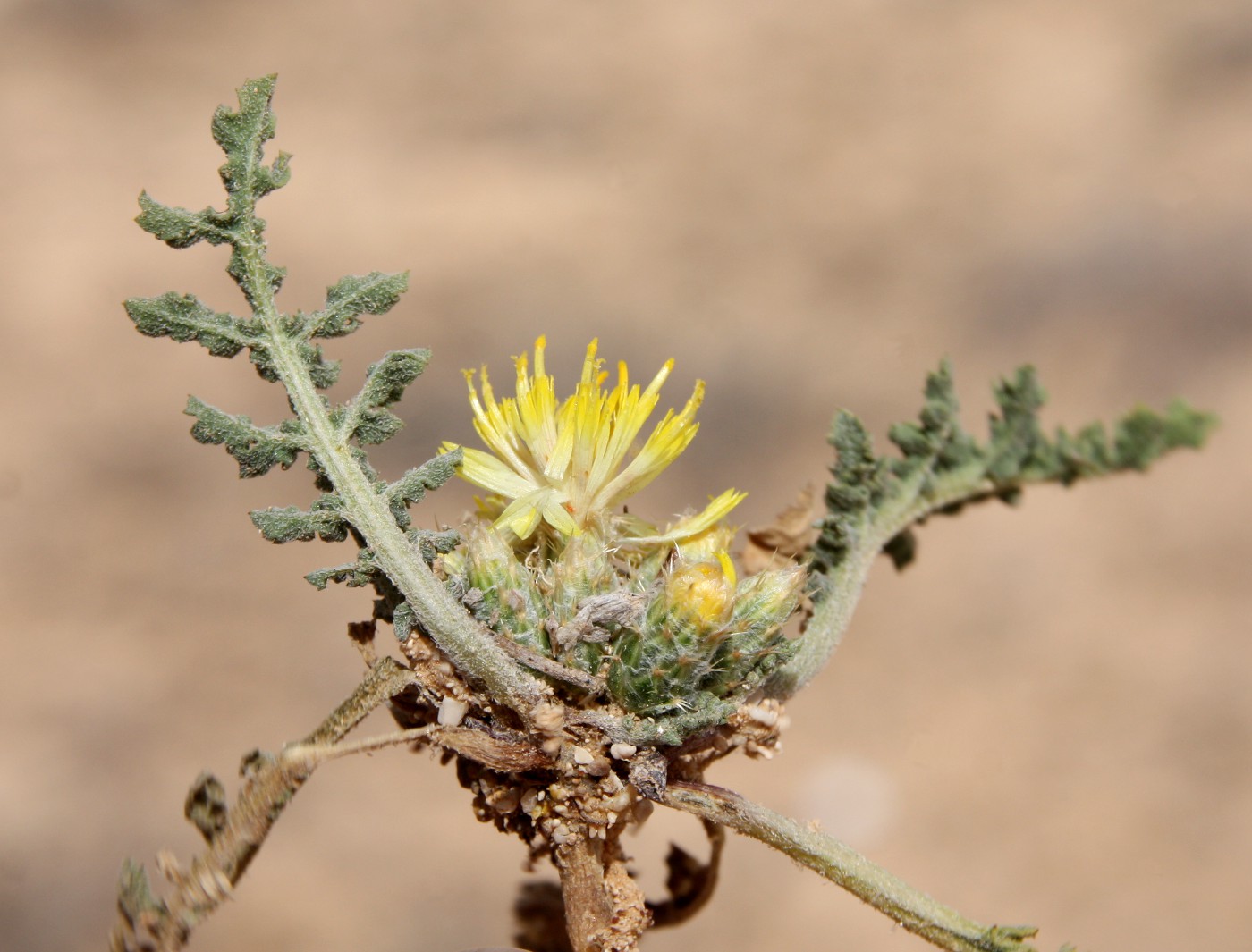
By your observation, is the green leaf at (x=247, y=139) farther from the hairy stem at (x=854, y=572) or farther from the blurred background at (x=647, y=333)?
the blurred background at (x=647, y=333)

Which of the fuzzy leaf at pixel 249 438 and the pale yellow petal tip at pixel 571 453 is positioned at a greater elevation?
the pale yellow petal tip at pixel 571 453

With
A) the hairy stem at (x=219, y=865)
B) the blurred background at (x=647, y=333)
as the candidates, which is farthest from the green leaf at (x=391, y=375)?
the blurred background at (x=647, y=333)

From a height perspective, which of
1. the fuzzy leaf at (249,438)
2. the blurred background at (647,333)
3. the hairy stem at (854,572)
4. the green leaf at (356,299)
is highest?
the blurred background at (647,333)

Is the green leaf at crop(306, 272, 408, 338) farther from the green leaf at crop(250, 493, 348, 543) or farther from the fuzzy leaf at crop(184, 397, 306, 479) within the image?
the green leaf at crop(250, 493, 348, 543)

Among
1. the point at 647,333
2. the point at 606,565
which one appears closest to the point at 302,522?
the point at 606,565


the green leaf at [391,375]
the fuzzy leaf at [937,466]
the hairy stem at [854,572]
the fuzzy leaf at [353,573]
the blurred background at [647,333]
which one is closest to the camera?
the fuzzy leaf at [353,573]

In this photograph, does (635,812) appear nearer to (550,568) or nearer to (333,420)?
(550,568)

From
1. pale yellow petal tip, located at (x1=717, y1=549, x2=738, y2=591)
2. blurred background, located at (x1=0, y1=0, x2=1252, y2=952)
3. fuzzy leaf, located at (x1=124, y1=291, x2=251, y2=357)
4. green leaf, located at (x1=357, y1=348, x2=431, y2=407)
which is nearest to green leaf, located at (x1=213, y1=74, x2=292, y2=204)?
fuzzy leaf, located at (x1=124, y1=291, x2=251, y2=357)
